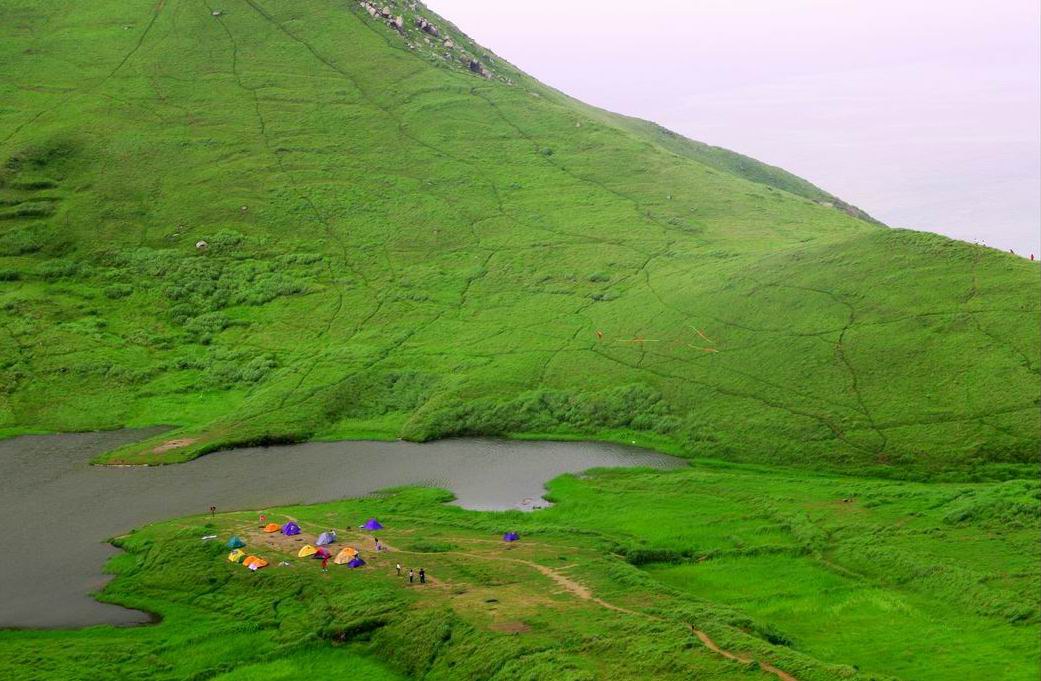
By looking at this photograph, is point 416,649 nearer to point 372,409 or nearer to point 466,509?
point 466,509

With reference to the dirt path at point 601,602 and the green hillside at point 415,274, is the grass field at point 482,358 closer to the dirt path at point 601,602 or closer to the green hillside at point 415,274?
the dirt path at point 601,602

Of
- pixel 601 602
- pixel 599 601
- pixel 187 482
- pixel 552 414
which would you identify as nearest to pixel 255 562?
pixel 599 601

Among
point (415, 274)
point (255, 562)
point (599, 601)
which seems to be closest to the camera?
point (599, 601)

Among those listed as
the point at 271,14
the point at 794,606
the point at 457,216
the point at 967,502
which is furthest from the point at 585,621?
the point at 271,14

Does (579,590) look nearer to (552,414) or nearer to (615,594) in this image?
(615,594)

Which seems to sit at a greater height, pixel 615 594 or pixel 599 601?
pixel 615 594

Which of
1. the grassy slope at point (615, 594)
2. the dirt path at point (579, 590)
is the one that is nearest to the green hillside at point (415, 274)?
the grassy slope at point (615, 594)
